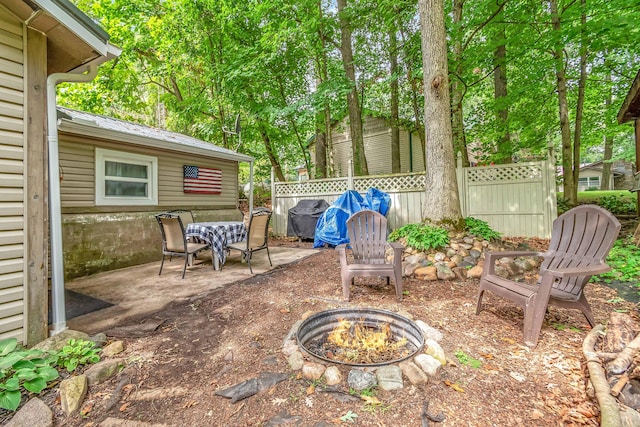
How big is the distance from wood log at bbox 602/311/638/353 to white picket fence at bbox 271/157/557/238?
468 centimetres

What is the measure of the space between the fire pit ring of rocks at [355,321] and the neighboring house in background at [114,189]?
13.6 ft

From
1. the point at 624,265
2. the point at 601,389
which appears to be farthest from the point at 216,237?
the point at 624,265

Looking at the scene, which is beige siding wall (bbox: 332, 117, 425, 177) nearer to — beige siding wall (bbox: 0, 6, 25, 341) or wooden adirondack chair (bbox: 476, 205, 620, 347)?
wooden adirondack chair (bbox: 476, 205, 620, 347)

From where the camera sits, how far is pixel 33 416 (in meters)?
1.53

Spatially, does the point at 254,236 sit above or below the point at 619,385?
above

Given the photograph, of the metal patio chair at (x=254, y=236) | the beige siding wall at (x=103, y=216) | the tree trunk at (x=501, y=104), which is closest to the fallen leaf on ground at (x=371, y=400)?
the metal patio chair at (x=254, y=236)

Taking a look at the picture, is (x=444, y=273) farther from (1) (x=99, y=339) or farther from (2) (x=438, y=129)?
(1) (x=99, y=339)

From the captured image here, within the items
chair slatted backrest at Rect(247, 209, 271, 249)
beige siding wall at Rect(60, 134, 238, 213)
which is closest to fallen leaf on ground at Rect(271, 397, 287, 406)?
chair slatted backrest at Rect(247, 209, 271, 249)

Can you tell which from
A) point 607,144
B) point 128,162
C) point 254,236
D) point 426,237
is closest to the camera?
point 426,237

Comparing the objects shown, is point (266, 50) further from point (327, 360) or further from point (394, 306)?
point (327, 360)

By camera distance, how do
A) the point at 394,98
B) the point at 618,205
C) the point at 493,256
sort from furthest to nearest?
the point at 394,98 → the point at 618,205 → the point at 493,256

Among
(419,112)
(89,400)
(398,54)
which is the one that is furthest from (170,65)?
(89,400)

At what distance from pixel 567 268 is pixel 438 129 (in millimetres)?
2883

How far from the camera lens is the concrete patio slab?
9.37 feet
